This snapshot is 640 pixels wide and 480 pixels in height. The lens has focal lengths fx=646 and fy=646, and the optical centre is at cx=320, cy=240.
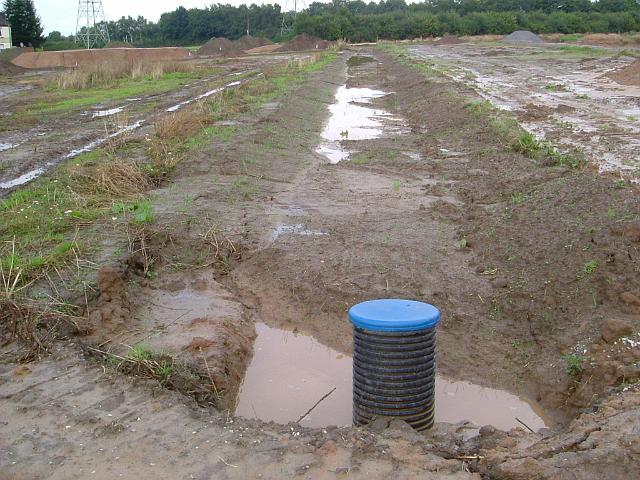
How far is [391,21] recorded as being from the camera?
276 feet

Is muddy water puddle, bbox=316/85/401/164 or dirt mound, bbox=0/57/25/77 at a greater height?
dirt mound, bbox=0/57/25/77

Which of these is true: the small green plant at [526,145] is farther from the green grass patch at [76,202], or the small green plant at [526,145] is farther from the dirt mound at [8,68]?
the dirt mound at [8,68]

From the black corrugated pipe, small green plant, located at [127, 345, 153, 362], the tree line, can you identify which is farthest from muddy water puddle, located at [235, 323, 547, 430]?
the tree line

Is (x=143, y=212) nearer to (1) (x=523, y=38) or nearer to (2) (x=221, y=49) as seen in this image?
(2) (x=221, y=49)

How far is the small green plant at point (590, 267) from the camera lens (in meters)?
6.21

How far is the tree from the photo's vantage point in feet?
210

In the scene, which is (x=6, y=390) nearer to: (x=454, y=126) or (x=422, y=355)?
(x=422, y=355)

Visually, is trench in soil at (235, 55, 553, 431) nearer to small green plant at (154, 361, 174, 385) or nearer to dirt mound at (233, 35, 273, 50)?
small green plant at (154, 361, 174, 385)

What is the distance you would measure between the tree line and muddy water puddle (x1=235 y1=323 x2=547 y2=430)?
76.1m

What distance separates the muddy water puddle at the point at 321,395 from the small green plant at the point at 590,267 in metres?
1.63

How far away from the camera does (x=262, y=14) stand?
4284 inches

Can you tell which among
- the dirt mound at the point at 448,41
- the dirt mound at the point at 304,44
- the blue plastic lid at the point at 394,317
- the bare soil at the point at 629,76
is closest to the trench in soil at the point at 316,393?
the blue plastic lid at the point at 394,317

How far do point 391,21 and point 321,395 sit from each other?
84542 mm

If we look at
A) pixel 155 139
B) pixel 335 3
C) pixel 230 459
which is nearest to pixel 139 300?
pixel 230 459
